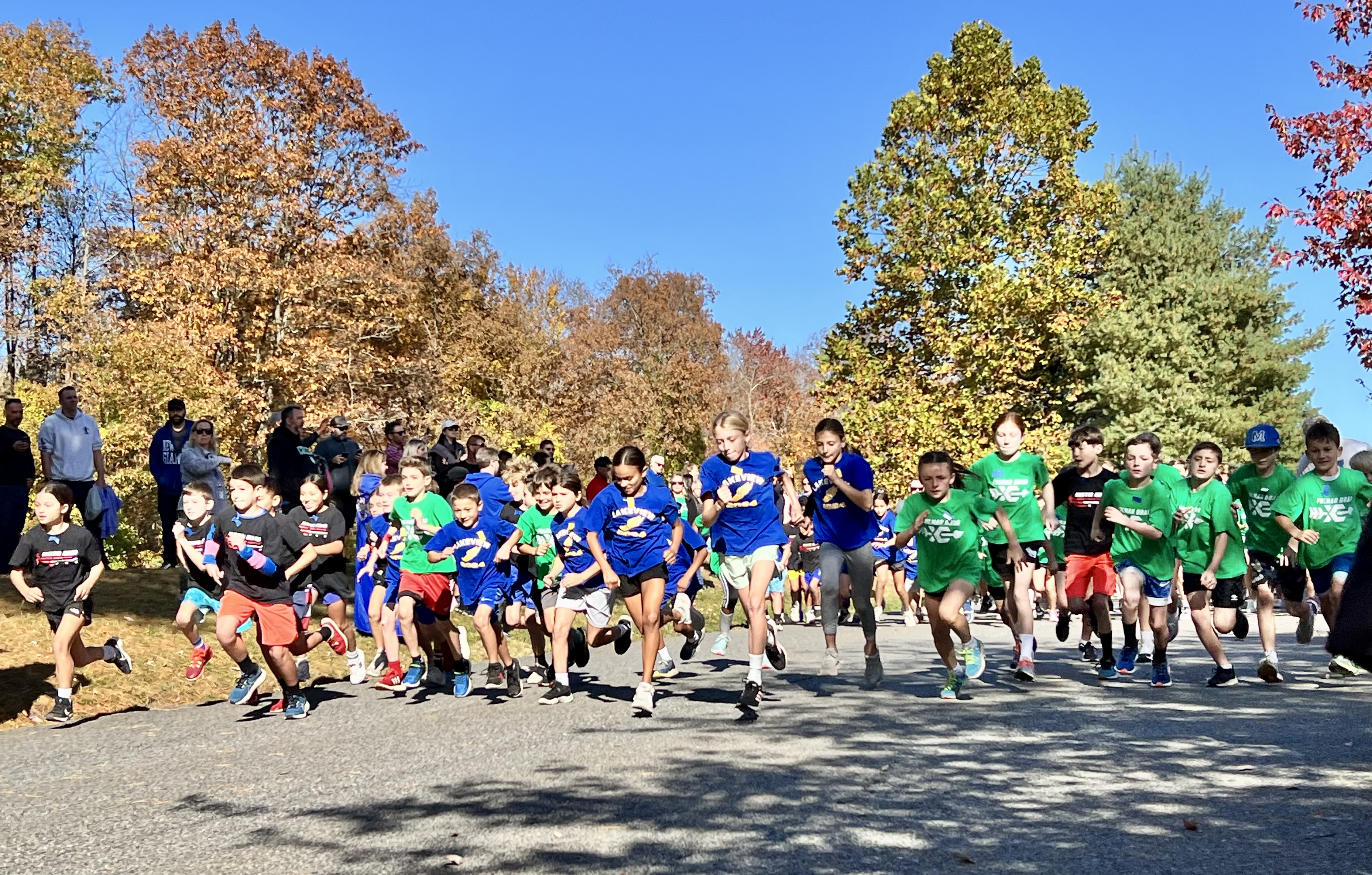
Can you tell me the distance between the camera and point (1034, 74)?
35562mm

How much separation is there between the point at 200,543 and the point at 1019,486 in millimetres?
7193

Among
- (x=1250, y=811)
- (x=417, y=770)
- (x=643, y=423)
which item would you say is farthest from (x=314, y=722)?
(x=643, y=423)

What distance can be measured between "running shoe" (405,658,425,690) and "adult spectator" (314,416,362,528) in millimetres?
3925

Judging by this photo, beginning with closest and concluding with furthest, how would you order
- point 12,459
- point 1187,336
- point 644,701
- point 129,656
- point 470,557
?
point 644,701, point 470,557, point 129,656, point 12,459, point 1187,336

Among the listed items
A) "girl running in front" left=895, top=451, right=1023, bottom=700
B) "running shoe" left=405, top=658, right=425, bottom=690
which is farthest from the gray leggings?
"running shoe" left=405, top=658, right=425, bottom=690

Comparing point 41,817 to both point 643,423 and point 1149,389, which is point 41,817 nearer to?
point 1149,389

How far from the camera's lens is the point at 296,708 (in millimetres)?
10016

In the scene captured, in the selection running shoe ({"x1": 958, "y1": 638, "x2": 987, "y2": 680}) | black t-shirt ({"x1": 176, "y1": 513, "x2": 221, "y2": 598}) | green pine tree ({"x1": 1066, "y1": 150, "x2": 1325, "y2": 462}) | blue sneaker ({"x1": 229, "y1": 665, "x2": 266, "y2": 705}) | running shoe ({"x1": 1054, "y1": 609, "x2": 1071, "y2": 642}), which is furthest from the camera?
green pine tree ({"x1": 1066, "y1": 150, "x2": 1325, "y2": 462})

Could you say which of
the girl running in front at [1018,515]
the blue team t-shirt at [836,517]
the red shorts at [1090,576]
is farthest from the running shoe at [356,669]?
the red shorts at [1090,576]

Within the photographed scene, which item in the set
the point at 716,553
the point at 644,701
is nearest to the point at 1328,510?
the point at 716,553

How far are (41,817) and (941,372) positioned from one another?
2917cm

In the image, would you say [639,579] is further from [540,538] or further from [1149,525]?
[1149,525]

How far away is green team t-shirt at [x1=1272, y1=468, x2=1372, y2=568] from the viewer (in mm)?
10250

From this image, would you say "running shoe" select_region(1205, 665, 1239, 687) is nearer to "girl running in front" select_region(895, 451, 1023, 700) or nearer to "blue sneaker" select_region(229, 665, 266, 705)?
"girl running in front" select_region(895, 451, 1023, 700)
